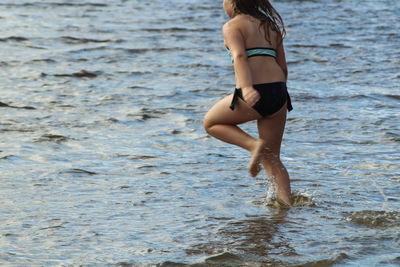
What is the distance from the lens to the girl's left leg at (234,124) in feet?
19.5

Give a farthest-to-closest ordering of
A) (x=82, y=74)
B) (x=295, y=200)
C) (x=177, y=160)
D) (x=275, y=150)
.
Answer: (x=82, y=74) → (x=177, y=160) → (x=295, y=200) → (x=275, y=150)

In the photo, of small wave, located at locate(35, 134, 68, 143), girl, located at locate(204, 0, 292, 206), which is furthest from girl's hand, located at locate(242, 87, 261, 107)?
small wave, located at locate(35, 134, 68, 143)

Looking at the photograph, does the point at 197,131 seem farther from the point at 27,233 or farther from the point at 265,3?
the point at 27,233

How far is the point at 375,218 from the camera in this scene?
5879 mm

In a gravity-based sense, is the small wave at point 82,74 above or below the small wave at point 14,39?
above

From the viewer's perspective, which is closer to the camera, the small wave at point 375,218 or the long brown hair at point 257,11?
the small wave at point 375,218

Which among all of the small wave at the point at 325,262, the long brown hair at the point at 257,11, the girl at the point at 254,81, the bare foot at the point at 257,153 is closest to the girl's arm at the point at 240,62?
the girl at the point at 254,81

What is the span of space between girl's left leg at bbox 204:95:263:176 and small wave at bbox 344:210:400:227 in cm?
70

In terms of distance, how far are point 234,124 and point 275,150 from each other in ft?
1.12

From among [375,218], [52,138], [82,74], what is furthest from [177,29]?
[375,218]

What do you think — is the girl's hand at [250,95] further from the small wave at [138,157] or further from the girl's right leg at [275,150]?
the small wave at [138,157]

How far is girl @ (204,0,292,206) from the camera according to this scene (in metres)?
5.88

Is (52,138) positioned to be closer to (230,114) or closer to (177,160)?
(177,160)

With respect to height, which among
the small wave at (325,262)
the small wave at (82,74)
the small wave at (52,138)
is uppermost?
the small wave at (325,262)
